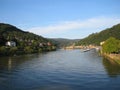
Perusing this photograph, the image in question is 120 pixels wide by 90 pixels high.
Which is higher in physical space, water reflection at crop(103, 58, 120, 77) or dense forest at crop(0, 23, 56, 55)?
dense forest at crop(0, 23, 56, 55)

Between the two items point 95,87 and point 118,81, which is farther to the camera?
point 118,81

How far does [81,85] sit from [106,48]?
49097 mm

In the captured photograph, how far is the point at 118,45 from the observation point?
73.1 m

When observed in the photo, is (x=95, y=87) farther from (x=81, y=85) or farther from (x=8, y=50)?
(x=8, y=50)

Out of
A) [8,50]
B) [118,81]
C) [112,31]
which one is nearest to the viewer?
[118,81]

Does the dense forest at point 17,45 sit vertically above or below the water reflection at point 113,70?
above

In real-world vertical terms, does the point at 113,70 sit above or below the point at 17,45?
below

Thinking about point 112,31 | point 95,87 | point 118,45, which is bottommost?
point 95,87

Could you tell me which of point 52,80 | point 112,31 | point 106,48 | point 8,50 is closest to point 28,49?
point 8,50

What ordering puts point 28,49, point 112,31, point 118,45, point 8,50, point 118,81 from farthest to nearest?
point 112,31 → point 28,49 → point 8,50 → point 118,45 → point 118,81

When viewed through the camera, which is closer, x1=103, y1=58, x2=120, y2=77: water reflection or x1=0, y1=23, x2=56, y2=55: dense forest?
x1=103, y1=58, x2=120, y2=77: water reflection

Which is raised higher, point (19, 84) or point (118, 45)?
point (118, 45)

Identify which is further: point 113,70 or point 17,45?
point 17,45

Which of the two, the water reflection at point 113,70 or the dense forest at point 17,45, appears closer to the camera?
the water reflection at point 113,70
